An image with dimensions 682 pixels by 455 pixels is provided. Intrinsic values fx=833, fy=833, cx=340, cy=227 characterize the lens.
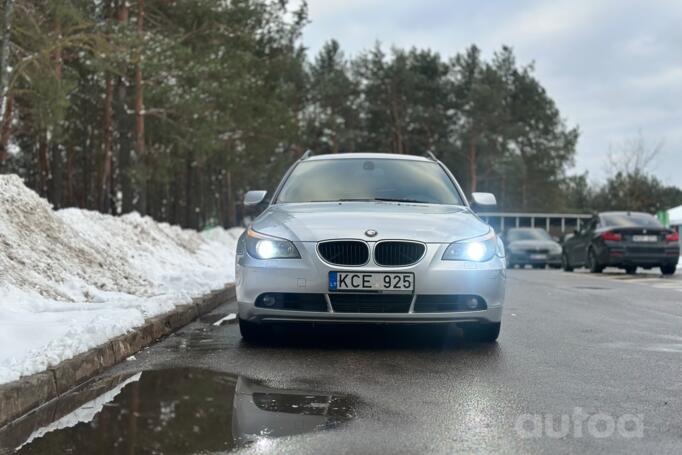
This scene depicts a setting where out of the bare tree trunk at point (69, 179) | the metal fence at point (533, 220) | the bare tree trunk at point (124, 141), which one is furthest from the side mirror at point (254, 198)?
the metal fence at point (533, 220)

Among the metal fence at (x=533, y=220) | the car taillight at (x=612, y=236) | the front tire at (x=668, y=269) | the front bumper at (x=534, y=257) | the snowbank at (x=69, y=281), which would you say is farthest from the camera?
the metal fence at (x=533, y=220)

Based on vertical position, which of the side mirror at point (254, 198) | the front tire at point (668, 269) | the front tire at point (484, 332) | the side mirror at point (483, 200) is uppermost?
the side mirror at point (254, 198)

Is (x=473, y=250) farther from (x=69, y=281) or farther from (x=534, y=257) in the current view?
(x=534, y=257)

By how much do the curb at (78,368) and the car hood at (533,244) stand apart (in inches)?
888

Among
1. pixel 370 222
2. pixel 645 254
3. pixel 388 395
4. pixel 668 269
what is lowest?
pixel 668 269

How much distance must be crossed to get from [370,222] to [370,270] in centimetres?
→ 51

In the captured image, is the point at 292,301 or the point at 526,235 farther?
the point at 526,235

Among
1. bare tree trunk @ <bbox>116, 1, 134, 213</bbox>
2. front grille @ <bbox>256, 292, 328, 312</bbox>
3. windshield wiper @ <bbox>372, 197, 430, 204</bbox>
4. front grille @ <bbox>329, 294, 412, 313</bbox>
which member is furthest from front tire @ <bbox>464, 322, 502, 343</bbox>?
bare tree trunk @ <bbox>116, 1, 134, 213</bbox>

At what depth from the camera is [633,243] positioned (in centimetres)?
1959

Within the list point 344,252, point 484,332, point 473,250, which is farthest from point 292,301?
point 484,332

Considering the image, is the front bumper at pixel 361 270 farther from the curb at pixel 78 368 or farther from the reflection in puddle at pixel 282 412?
the reflection in puddle at pixel 282 412

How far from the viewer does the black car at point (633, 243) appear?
770 inches

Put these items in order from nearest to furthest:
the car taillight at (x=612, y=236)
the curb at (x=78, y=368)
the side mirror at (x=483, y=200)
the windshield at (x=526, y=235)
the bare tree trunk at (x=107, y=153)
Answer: the curb at (x=78, y=368) < the side mirror at (x=483, y=200) < the car taillight at (x=612, y=236) < the windshield at (x=526, y=235) < the bare tree trunk at (x=107, y=153)

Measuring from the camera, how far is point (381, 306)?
247 inches
